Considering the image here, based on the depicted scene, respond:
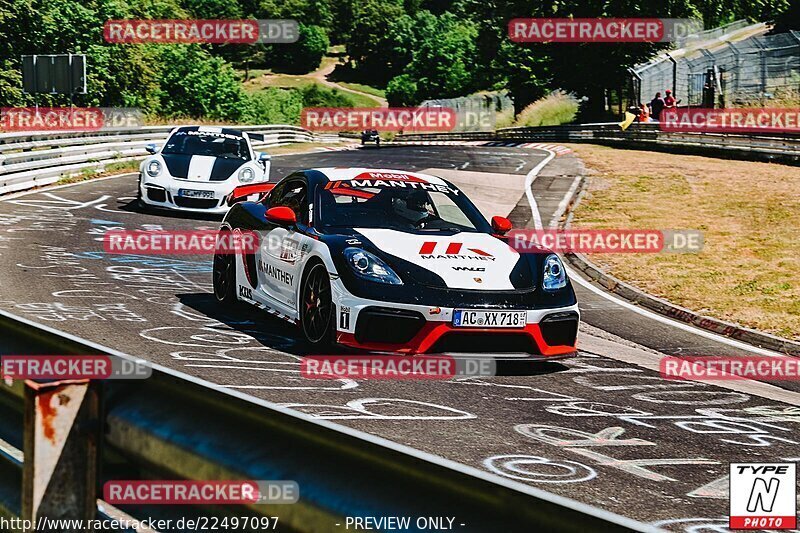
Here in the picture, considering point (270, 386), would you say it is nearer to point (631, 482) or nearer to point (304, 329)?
point (304, 329)

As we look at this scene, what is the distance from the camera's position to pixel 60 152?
26.2 meters

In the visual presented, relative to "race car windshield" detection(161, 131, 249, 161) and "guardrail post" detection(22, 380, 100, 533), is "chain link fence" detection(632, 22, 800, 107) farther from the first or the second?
"guardrail post" detection(22, 380, 100, 533)

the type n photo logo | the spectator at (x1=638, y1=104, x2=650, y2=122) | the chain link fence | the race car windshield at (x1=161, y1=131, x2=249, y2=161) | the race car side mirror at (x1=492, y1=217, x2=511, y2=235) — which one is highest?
the chain link fence


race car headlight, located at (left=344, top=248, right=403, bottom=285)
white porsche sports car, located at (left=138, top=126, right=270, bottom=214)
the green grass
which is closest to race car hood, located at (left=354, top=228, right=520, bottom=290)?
race car headlight, located at (left=344, top=248, right=403, bottom=285)

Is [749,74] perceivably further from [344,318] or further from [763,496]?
[763,496]

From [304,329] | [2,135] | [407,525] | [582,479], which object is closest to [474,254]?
[304,329]

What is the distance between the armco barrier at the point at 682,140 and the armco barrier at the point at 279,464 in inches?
1135

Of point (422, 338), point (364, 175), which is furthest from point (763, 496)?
point (364, 175)

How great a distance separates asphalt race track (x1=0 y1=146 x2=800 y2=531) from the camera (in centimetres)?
582

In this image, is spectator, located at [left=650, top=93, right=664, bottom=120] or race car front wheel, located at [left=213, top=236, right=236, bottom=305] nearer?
race car front wheel, located at [left=213, top=236, right=236, bottom=305]

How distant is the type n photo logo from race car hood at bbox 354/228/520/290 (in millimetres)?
2806

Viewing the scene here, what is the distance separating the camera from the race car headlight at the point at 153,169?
19.6 meters

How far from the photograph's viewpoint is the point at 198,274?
1341cm

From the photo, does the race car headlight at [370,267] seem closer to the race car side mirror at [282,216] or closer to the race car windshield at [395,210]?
the race car windshield at [395,210]
